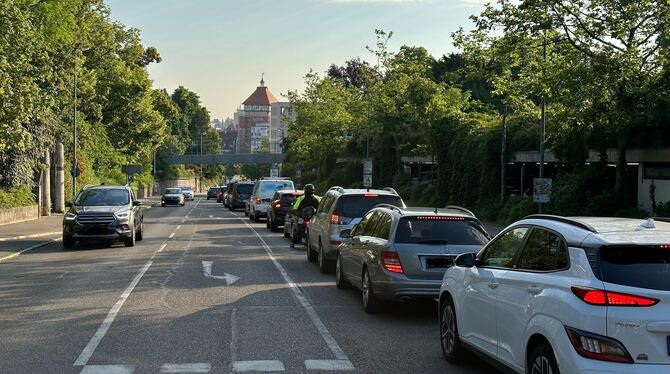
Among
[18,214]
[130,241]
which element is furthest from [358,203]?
[18,214]

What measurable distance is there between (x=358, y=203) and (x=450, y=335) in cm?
766

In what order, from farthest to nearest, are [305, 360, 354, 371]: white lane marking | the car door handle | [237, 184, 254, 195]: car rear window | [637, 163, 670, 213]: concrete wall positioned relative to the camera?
1. [237, 184, 254, 195]: car rear window
2. [637, 163, 670, 213]: concrete wall
3. [305, 360, 354, 371]: white lane marking
4. the car door handle

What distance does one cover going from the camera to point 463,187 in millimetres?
36906

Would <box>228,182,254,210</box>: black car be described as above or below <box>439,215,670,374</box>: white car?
below

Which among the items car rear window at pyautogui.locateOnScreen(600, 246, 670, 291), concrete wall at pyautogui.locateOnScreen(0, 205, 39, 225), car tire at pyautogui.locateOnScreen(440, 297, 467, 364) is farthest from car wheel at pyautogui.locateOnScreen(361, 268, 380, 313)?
concrete wall at pyautogui.locateOnScreen(0, 205, 39, 225)

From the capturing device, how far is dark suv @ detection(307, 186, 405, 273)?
571 inches

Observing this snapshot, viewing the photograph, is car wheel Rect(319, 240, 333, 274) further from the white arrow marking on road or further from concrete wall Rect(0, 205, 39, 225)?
concrete wall Rect(0, 205, 39, 225)

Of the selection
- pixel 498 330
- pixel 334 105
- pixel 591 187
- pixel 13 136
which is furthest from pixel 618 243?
pixel 334 105

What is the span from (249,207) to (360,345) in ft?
99.4

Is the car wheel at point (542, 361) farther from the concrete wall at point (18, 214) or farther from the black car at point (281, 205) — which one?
the concrete wall at point (18, 214)

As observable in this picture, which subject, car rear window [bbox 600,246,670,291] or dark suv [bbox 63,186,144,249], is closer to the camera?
car rear window [bbox 600,246,670,291]

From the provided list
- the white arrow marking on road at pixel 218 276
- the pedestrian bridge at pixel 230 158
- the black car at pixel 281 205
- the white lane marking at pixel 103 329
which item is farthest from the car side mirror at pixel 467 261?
the pedestrian bridge at pixel 230 158

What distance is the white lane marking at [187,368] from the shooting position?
6902 millimetres

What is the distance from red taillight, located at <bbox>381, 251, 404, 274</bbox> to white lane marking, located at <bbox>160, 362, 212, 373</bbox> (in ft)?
10.5
